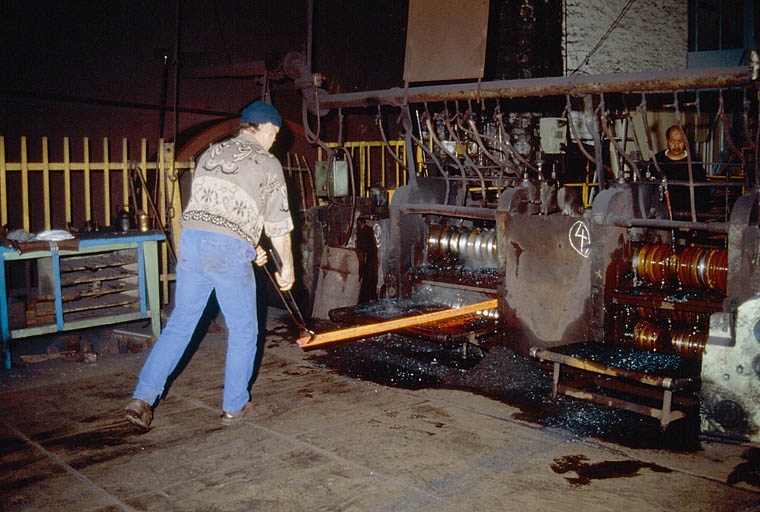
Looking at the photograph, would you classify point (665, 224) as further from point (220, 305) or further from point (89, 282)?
point (89, 282)

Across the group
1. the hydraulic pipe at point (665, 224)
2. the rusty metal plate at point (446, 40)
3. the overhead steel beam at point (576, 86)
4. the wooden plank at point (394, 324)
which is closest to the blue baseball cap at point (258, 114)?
the wooden plank at point (394, 324)

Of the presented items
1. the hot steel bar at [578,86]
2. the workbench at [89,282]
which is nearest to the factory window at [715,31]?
the hot steel bar at [578,86]

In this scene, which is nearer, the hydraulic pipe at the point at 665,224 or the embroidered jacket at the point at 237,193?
→ the embroidered jacket at the point at 237,193

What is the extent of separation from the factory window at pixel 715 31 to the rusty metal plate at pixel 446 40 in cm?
1445

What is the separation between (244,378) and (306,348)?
7.87ft

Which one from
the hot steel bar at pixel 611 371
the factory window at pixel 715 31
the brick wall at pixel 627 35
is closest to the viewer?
the hot steel bar at pixel 611 371

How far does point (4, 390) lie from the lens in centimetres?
576

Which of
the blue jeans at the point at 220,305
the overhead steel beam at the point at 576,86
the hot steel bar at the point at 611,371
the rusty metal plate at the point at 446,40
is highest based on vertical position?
the rusty metal plate at the point at 446,40

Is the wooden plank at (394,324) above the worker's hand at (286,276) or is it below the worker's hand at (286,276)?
below

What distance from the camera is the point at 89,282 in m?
7.38

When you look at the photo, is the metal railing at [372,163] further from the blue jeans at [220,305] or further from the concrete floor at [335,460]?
the blue jeans at [220,305]

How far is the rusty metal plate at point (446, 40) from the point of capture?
6.88 metres

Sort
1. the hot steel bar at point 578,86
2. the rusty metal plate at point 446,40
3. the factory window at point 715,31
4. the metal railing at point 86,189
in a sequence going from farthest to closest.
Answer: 1. the factory window at point 715,31
2. the metal railing at point 86,189
3. the rusty metal plate at point 446,40
4. the hot steel bar at point 578,86

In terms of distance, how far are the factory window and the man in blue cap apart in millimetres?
17865
